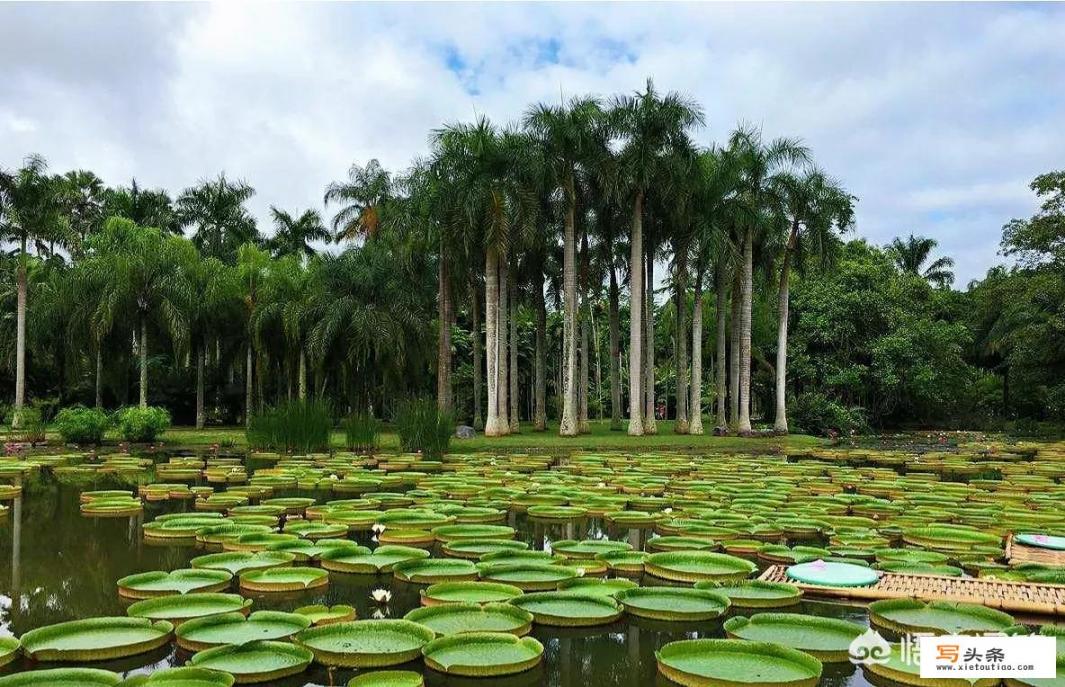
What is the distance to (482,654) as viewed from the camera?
5398mm

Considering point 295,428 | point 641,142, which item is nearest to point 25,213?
→ point 295,428

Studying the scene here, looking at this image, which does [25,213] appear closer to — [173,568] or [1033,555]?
[173,568]

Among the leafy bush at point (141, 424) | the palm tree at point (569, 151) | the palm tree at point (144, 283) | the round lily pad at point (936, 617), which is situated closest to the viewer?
the round lily pad at point (936, 617)

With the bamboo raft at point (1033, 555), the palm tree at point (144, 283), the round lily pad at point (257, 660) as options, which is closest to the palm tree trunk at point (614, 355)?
the palm tree at point (144, 283)

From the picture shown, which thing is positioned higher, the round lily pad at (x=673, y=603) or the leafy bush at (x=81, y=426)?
the leafy bush at (x=81, y=426)

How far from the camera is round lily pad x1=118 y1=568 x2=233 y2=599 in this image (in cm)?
698

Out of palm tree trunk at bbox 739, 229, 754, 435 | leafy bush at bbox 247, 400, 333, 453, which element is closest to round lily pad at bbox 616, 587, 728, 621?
leafy bush at bbox 247, 400, 333, 453

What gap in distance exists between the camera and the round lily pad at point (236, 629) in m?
5.65

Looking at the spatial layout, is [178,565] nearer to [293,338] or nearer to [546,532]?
[546,532]

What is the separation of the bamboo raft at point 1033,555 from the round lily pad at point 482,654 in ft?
19.4

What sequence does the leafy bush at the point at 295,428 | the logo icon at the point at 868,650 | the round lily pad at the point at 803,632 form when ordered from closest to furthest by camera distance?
the logo icon at the point at 868,650 < the round lily pad at the point at 803,632 < the leafy bush at the point at 295,428

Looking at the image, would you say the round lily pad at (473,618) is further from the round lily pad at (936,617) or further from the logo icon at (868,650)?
the round lily pad at (936,617)

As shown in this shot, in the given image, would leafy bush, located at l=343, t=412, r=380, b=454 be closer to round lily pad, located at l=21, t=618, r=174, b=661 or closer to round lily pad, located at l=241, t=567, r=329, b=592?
round lily pad, located at l=241, t=567, r=329, b=592

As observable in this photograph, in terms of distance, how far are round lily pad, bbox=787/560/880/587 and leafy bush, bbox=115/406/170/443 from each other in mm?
22004
